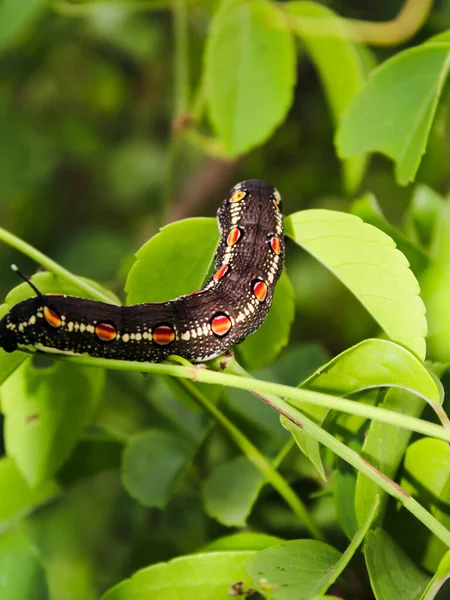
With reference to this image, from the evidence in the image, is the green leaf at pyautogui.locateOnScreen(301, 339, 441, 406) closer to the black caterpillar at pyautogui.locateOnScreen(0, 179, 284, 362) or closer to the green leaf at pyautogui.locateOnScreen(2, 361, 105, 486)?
the black caterpillar at pyautogui.locateOnScreen(0, 179, 284, 362)

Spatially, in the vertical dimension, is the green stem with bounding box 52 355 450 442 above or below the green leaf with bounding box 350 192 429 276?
above

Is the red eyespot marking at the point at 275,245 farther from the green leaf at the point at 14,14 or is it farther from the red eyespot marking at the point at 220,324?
the green leaf at the point at 14,14

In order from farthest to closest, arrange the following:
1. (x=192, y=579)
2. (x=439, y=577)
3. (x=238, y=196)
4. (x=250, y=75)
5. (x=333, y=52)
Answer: (x=333, y=52), (x=250, y=75), (x=238, y=196), (x=192, y=579), (x=439, y=577)

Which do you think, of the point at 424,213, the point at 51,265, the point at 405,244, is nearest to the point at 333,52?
the point at 424,213

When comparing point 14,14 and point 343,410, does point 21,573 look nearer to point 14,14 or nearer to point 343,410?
point 343,410

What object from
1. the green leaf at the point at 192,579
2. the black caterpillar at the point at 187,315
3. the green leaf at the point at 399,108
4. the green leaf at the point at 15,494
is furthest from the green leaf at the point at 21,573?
the green leaf at the point at 399,108

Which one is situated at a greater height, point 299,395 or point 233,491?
point 299,395

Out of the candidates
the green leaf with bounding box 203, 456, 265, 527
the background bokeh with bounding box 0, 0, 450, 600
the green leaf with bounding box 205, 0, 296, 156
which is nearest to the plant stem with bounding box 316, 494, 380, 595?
the green leaf with bounding box 203, 456, 265, 527
